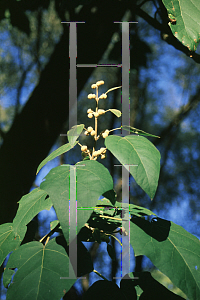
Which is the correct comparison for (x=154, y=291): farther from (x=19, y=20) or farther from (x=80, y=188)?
(x=19, y=20)

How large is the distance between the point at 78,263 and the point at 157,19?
1.26 m

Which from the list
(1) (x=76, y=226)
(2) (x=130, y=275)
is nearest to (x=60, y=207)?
(1) (x=76, y=226)

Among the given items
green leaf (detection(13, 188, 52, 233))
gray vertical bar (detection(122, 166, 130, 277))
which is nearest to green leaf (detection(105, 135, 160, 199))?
gray vertical bar (detection(122, 166, 130, 277))

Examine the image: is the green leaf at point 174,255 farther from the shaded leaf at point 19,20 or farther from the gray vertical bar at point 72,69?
the shaded leaf at point 19,20

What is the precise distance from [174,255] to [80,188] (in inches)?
7.4

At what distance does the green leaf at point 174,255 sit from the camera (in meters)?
0.36

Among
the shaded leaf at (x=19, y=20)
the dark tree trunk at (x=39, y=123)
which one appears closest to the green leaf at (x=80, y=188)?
the dark tree trunk at (x=39, y=123)

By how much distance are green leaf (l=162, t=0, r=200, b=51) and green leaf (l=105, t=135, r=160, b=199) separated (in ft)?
0.52

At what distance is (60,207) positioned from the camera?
30 cm

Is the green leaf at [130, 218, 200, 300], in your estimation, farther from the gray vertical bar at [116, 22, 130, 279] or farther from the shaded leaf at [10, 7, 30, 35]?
the shaded leaf at [10, 7, 30, 35]

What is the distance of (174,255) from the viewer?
0.38 metres

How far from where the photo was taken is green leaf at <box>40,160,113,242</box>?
0.30 m

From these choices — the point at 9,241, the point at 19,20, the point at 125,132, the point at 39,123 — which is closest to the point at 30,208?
the point at 9,241

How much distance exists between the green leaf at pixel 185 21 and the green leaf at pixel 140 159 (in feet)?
0.52
